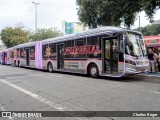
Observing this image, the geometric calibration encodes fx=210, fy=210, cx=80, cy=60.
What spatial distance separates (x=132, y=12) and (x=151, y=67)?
5.03m

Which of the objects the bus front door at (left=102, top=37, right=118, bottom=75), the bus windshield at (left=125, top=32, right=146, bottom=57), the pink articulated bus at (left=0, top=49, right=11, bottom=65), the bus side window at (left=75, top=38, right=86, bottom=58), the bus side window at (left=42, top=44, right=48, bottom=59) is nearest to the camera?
the bus windshield at (left=125, top=32, right=146, bottom=57)

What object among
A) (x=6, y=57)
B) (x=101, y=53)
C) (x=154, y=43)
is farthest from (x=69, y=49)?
(x=6, y=57)

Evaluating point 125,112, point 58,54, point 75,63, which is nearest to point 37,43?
point 58,54

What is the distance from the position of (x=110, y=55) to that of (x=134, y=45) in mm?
1551

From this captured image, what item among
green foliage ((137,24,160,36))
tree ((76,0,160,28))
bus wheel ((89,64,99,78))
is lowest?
bus wheel ((89,64,99,78))

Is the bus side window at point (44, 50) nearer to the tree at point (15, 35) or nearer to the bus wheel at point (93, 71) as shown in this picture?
the bus wheel at point (93, 71)

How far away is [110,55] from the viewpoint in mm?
12641

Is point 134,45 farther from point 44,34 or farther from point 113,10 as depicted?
point 44,34

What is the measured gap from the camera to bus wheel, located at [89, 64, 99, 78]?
13383 mm

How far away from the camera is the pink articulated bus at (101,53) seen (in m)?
11.6

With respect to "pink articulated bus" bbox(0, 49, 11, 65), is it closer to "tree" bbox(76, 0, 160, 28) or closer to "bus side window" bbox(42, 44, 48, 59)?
"bus side window" bbox(42, 44, 48, 59)

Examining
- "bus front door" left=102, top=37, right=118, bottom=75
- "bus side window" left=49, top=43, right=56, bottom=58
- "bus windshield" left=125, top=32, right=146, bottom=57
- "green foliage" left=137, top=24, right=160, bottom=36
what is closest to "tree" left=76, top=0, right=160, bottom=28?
"bus windshield" left=125, top=32, right=146, bottom=57

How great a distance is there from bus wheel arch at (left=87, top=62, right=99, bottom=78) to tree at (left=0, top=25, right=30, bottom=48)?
145 ft

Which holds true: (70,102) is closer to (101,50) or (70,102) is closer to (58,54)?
(101,50)
